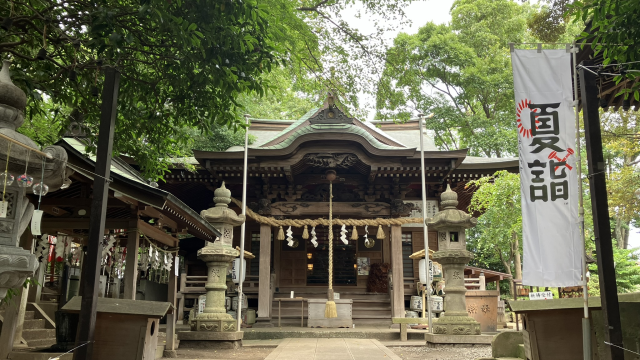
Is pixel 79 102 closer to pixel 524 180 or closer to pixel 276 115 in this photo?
pixel 524 180

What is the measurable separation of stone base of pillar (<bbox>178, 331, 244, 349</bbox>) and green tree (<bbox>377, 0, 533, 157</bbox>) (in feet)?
48.0

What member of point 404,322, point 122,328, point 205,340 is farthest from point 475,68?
point 122,328

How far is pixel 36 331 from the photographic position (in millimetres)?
9312

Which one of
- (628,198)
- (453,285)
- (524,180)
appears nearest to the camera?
(524,180)

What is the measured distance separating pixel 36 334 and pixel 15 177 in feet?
21.0

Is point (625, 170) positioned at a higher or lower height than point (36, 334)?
higher

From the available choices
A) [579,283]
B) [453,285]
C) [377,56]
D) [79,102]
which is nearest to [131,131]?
[79,102]

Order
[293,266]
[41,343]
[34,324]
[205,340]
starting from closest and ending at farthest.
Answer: [41,343]
[34,324]
[205,340]
[293,266]

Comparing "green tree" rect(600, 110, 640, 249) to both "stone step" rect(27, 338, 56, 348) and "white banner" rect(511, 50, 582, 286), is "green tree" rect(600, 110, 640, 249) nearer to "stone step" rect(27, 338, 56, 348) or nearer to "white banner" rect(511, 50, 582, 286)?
"white banner" rect(511, 50, 582, 286)

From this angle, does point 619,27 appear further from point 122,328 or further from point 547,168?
point 122,328

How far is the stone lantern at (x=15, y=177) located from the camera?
4215 mm

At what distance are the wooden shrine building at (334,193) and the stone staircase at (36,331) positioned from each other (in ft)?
18.7

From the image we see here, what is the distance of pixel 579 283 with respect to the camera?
5188 mm

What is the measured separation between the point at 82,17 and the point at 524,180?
238 inches
